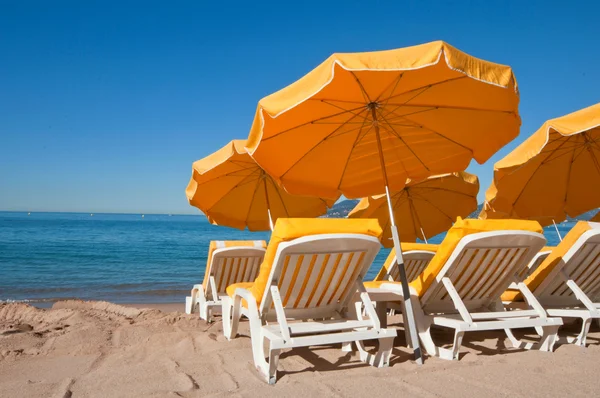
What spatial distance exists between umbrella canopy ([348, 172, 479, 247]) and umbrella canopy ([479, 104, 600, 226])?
1.52 ft

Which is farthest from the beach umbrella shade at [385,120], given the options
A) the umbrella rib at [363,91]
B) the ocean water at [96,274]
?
the ocean water at [96,274]

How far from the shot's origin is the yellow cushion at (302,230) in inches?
129

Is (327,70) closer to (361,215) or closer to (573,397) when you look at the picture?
(573,397)

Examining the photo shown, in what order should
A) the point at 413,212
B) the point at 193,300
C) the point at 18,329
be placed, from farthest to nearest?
the point at 413,212 → the point at 193,300 → the point at 18,329

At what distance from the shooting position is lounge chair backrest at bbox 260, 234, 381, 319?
334 cm

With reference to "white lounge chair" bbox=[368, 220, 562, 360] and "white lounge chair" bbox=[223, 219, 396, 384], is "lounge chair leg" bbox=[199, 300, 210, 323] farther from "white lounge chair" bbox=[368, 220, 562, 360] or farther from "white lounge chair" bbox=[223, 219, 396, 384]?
"white lounge chair" bbox=[368, 220, 562, 360]

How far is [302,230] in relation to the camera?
10.8 ft

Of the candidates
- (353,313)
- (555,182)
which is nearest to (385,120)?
(353,313)

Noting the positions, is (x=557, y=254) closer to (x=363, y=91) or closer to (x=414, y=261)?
(x=414, y=261)

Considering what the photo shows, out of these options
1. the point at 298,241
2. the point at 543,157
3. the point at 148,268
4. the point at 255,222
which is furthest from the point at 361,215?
the point at 148,268

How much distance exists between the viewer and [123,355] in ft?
13.1

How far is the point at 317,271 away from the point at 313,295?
0.96ft

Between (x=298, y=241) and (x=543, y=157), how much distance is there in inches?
200

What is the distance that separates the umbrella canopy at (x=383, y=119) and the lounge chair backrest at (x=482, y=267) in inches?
43.2
